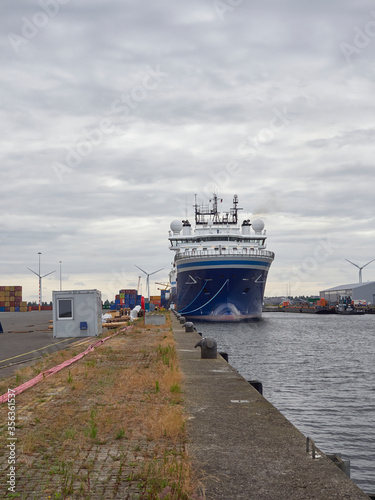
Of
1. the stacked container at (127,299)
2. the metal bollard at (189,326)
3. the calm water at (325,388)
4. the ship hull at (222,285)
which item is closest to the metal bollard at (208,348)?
the calm water at (325,388)

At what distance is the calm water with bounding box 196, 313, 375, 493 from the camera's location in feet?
43.1

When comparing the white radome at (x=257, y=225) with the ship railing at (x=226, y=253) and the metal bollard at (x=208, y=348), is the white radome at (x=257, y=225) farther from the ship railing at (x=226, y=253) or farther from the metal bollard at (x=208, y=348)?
the metal bollard at (x=208, y=348)

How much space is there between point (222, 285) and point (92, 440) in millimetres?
56000

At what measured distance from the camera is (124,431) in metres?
8.22

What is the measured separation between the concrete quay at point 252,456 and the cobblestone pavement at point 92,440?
441 mm

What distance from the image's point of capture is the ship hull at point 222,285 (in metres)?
63.1

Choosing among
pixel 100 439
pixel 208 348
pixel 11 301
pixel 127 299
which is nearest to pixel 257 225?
pixel 127 299

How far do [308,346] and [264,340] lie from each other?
503cm

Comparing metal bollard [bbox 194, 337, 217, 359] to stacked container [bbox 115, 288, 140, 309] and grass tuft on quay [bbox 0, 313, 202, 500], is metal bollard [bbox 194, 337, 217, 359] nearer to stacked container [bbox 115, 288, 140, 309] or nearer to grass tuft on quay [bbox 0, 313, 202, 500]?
grass tuft on quay [bbox 0, 313, 202, 500]

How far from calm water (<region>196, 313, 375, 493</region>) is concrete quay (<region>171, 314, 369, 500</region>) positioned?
9.61ft

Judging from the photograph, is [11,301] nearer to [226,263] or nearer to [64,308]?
[226,263]

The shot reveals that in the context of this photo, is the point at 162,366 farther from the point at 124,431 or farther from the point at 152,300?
the point at 152,300

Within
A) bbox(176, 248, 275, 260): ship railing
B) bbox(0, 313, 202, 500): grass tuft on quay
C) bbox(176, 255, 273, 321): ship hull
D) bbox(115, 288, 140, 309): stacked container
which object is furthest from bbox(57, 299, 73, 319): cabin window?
bbox(115, 288, 140, 309): stacked container

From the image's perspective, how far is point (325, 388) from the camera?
832 inches
